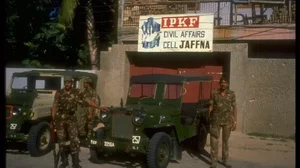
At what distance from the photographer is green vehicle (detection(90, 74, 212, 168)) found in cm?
711

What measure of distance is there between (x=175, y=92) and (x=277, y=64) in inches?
168

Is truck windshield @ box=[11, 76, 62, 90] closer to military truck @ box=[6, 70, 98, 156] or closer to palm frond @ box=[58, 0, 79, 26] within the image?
military truck @ box=[6, 70, 98, 156]

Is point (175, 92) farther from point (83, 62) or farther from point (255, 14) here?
point (83, 62)

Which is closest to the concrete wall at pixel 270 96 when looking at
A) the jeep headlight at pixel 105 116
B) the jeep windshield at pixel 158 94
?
the jeep windshield at pixel 158 94

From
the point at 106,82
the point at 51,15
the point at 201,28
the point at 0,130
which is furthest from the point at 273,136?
the point at 51,15

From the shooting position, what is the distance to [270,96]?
11.2m

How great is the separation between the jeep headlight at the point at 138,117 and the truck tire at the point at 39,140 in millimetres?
2409

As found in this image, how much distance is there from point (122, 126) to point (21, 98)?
2.69m

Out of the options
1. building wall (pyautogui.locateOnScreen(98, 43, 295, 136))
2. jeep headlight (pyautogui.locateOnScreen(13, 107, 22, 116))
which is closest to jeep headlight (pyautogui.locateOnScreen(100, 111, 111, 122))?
jeep headlight (pyautogui.locateOnScreen(13, 107, 22, 116))

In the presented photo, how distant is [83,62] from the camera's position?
728 inches

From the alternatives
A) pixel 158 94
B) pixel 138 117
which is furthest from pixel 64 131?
pixel 158 94

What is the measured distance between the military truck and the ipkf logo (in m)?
3.91

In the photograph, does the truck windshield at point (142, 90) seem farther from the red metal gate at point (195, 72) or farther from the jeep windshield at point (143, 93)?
the red metal gate at point (195, 72)

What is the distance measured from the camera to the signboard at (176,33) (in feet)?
39.2
